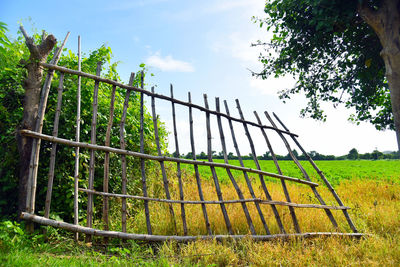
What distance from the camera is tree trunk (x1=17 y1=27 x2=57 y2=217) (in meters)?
3.22

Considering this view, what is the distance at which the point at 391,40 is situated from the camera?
5004 millimetres

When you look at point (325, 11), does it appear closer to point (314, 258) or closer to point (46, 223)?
point (314, 258)

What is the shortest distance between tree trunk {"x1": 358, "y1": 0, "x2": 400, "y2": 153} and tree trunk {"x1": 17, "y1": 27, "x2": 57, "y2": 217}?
5.74 m

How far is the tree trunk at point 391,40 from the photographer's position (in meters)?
4.96

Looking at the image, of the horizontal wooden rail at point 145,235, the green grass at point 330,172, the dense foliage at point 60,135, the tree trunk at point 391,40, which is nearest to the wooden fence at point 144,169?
the horizontal wooden rail at point 145,235

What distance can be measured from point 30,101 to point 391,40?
619 centimetres

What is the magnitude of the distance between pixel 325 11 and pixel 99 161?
16.8 ft

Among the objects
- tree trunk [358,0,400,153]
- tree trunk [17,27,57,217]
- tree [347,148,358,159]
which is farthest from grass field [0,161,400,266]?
tree [347,148,358,159]

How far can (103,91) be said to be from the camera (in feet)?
16.2

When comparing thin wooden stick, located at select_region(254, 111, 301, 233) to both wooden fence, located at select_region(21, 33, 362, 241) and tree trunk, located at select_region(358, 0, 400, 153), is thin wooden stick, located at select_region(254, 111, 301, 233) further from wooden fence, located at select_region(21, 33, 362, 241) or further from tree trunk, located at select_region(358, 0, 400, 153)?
tree trunk, located at select_region(358, 0, 400, 153)

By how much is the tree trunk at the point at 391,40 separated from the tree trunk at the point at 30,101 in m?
5.74

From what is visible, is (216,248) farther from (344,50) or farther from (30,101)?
(344,50)

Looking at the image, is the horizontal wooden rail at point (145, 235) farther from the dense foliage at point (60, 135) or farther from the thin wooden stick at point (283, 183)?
the dense foliage at point (60, 135)

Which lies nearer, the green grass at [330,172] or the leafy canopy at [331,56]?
the leafy canopy at [331,56]
